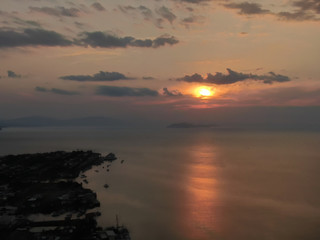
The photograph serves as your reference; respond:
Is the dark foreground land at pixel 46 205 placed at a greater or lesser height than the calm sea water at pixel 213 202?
greater

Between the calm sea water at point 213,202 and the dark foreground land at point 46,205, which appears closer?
the dark foreground land at point 46,205

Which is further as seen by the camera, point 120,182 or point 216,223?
point 120,182

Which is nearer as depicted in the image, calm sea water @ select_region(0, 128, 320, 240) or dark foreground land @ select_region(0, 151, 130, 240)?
dark foreground land @ select_region(0, 151, 130, 240)

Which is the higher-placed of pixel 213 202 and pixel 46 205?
pixel 46 205

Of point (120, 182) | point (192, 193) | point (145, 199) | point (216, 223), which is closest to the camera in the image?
point (216, 223)

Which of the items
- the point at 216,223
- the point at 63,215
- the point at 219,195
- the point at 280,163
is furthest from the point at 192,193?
the point at 280,163

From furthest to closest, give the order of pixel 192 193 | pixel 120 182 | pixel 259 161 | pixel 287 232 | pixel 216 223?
pixel 259 161
pixel 120 182
pixel 192 193
pixel 216 223
pixel 287 232

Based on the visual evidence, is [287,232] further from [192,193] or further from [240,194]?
[192,193]
